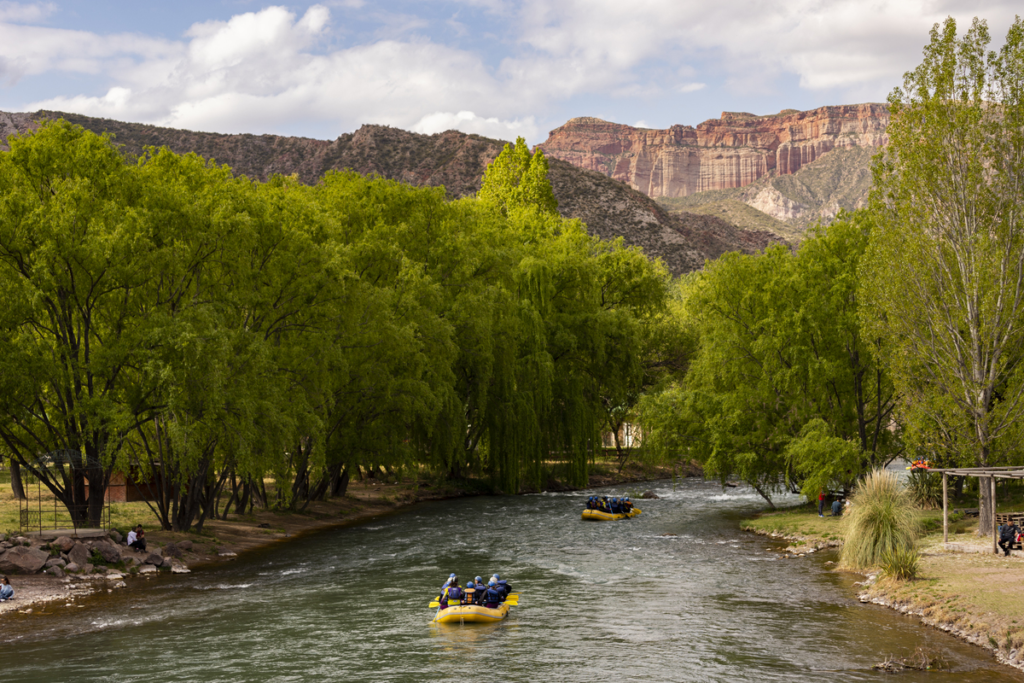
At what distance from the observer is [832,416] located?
42.6 meters

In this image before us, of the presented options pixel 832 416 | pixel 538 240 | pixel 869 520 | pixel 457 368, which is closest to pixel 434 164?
pixel 538 240

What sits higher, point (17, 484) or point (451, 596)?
point (17, 484)

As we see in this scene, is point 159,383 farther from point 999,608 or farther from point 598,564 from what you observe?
point 999,608

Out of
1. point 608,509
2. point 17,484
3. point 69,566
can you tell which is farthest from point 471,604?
point 17,484

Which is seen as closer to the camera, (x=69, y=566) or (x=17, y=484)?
(x=69, y=566)

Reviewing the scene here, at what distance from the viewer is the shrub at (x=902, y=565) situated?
2534 centimetres

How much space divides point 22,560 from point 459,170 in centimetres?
14268

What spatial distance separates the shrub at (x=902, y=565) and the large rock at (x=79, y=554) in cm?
Answer: 2714

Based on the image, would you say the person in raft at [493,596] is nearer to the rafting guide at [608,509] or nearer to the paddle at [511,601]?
the paddle at [511,601]

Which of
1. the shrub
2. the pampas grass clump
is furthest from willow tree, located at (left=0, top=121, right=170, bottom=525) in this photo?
the shrub

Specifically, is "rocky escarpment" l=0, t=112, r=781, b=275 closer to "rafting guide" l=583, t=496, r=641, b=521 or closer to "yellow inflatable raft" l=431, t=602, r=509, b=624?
"rafting guide" l=583, t=496, r=641, b=521

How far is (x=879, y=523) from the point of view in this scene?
91.8 feet

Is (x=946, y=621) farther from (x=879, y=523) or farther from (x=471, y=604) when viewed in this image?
(x=471, y=604)

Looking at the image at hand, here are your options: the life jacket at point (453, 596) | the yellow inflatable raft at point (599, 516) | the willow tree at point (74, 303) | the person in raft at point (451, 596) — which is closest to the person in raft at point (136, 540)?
the willow tree at point (74, 303)
